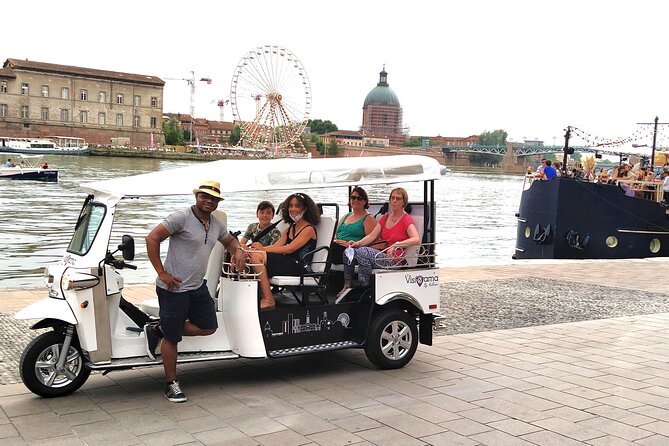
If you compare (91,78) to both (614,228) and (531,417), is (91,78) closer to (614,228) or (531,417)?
(614,228)

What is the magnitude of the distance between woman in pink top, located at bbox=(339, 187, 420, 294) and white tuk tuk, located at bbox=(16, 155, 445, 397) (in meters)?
0.11

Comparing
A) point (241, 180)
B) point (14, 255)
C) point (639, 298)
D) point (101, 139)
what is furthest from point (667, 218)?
point (101, 139)

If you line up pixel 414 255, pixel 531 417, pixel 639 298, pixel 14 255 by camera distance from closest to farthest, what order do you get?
pixel 531 417 < pixel 414 255 < pixel 639 298 < pixel 14 255

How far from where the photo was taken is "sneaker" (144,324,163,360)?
21.1 ft

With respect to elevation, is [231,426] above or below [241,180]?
below

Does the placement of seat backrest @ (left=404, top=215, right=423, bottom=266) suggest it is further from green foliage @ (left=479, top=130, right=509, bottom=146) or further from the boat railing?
green foliage @ (left=479, top=130, right=509, bottom=146)

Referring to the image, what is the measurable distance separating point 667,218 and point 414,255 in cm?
2060

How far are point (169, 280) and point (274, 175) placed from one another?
138 cm

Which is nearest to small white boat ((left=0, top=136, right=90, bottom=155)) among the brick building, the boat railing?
the brick building

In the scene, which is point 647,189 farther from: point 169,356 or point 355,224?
point 169,356

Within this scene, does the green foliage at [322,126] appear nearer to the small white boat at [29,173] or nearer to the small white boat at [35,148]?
the small white boat at [35,148]

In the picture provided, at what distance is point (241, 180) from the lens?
6766 millimetres

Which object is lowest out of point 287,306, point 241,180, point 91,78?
point 287,306

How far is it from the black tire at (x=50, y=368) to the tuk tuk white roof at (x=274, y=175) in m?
1.31
